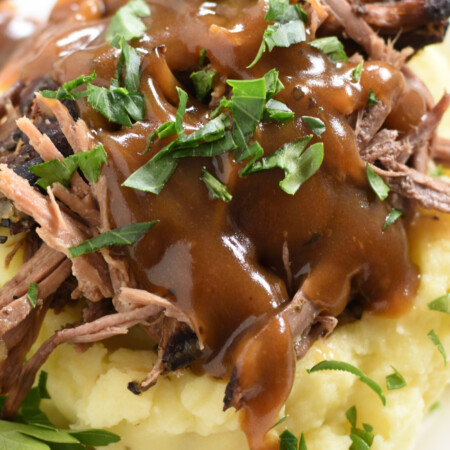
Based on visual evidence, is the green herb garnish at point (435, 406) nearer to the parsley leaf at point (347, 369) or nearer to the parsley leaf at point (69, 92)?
the parsley leaf at point (347, 369)

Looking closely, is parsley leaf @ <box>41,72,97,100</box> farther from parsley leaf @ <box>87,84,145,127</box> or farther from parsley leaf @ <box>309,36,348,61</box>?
parsley leaf @ <box>309,36,348,61</box>

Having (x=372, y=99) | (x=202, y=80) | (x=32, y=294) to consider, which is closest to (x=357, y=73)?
(x=372, y=99)

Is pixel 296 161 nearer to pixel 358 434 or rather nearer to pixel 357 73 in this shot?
pixel 357 73

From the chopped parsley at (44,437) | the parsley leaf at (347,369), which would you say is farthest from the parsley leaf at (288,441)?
the chopped parsley at (44,437)

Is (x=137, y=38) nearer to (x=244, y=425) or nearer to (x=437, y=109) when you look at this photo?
(x=437, y=109)

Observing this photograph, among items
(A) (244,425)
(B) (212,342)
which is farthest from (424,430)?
(B) (212,342)
